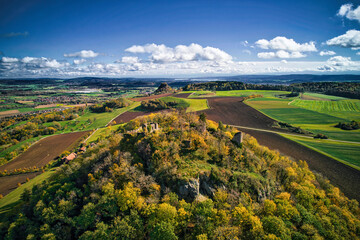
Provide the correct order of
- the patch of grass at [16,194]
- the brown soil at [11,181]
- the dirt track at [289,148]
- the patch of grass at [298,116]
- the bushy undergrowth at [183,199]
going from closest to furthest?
the bushy undergrowth at [183,199] < the dirt track at [289,148] < the patch of grass at [16,194] < the brown soil at [11,181] < the patch of grass at [298,116]

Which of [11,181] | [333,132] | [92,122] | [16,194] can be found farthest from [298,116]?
[11,181]

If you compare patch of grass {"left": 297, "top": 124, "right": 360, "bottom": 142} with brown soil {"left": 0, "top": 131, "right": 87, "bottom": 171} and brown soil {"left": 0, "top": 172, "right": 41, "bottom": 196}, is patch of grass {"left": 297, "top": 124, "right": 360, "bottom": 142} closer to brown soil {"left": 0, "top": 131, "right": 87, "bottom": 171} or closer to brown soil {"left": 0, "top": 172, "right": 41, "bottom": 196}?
brown soil {"left": 0, "top": 131, "right": 87, "bottom": 171}

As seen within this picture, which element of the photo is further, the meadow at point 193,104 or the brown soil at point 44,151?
the meadow at point 193,104

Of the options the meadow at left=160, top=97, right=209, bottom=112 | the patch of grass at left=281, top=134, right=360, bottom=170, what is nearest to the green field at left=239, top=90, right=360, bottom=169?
the patch of grass at left=281, top=134, right=360, bottom=170

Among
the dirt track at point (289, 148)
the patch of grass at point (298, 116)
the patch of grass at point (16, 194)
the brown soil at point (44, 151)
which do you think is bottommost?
the patch of grass at point (16, 194)

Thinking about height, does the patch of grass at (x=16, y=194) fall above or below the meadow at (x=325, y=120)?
below

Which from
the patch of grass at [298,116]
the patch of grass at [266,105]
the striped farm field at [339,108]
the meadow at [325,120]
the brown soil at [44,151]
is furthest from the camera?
the patch of grass at [266,105]

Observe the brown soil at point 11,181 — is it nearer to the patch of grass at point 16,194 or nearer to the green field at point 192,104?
the patch of grass at point 16,194

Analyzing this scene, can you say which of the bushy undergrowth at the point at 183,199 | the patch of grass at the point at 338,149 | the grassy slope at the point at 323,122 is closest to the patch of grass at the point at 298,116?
→ the grassy slope at the point at 323,122
